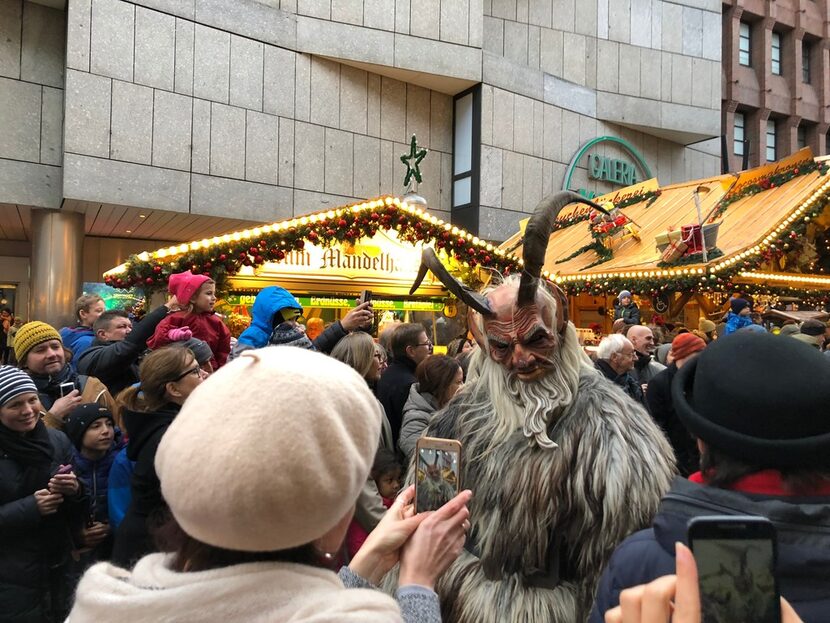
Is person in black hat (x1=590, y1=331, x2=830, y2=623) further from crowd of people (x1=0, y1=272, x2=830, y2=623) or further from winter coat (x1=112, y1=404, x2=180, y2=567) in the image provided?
winter coat (x1=112, y1=404, x2=180, y2=567)

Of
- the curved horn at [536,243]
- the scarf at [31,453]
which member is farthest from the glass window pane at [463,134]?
the scarf at [31,453]

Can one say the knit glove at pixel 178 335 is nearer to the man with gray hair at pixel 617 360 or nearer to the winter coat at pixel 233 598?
the winter coat at pixel 233 598

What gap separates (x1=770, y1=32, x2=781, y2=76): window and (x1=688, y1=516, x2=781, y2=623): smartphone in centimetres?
2850

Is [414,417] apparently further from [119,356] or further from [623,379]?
[623,379]

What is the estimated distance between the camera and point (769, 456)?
956mm

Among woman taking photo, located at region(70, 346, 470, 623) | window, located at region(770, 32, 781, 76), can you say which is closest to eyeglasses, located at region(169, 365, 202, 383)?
woman taking photo, located at region(70, 346, 470, 623)

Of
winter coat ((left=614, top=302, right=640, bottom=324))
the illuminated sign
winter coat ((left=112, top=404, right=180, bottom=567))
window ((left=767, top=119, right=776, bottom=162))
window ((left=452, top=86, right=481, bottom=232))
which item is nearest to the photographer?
winter coat ((left=112, top=404, right=180, bottom=567))

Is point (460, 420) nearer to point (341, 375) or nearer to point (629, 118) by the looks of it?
point (341, 375)

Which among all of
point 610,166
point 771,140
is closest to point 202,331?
point 610,166

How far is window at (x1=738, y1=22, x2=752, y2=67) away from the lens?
2370 centimetres

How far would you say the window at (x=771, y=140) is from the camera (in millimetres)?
24453

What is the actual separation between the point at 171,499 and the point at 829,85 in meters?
30.1

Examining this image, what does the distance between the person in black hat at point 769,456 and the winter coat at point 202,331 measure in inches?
118

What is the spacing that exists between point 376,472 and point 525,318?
1388 millimetres
